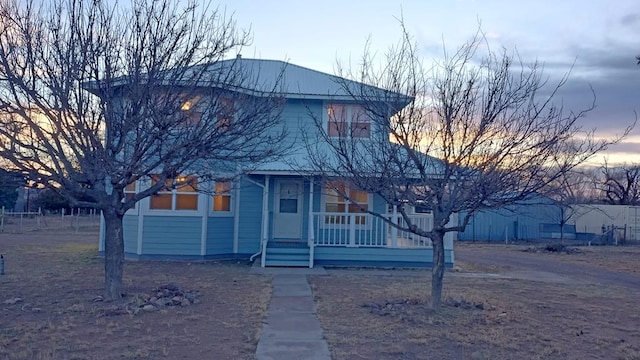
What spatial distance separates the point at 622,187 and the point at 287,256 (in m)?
41.5

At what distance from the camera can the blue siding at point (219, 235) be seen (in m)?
17.4

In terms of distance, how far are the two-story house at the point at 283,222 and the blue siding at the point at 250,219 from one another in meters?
0.03

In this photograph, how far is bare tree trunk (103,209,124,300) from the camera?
10438 mm

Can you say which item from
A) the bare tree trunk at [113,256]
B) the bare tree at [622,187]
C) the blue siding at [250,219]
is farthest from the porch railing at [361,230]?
the bare tree at [622,187]

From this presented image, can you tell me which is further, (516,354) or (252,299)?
(252,299)

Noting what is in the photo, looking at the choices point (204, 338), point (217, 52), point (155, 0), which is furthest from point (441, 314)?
point (155, 0)

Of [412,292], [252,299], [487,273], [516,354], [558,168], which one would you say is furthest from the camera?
[487,273]

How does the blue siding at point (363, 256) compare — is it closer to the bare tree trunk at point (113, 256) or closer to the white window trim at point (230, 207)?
the white window trim at point (230, 207)

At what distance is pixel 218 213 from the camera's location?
17.6 metres

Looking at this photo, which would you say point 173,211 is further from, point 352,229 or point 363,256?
point 363,256

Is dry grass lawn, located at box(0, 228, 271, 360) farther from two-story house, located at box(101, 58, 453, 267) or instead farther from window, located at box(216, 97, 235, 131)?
window, located at box(216, 97, 235, 131)

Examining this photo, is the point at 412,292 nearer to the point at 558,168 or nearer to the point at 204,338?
the point at 558,168

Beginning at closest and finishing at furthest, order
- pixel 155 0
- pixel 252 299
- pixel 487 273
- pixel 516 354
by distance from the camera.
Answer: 1. pixel 516 354
2. pixel 155 0
3. pixel 252 299
4. pixel 487 273

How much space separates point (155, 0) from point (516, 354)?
777 centimetres
